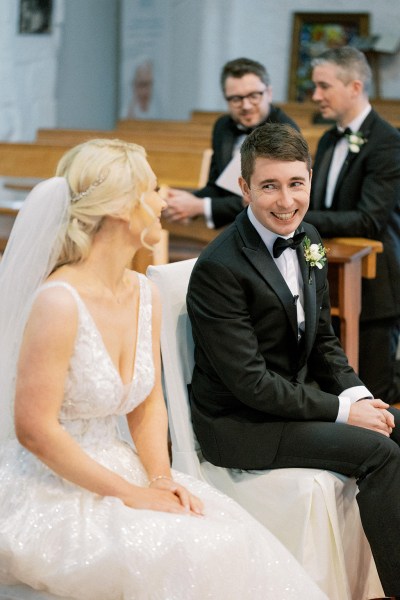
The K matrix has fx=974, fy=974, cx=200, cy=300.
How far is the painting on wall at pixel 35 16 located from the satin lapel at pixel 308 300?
22.5 ft

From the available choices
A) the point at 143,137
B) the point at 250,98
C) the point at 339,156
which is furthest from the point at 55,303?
the point at 143,137

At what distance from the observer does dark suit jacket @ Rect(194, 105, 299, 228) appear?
4832 mm

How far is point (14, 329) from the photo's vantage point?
2.36 metres

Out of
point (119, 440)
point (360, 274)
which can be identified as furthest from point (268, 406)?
point (360, 274)

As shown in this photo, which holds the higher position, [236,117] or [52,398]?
[236,117]

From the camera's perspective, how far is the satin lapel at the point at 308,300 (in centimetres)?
283

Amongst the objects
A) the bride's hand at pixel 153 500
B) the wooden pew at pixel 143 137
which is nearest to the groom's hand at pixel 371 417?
the bride's hand at pixel 153 500

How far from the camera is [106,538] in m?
2.11

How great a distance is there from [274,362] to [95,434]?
677 millimetres

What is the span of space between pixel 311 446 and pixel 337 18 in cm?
952

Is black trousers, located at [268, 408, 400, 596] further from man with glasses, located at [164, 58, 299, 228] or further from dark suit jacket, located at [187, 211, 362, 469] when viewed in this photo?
man with glasses, located at [164, 58, 299, 228]

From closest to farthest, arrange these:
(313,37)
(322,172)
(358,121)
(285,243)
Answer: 1. (285,243)
2. (358,121)
3. (322,172)
4. (313,37)

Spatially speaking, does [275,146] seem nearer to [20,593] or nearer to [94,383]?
[94,383]

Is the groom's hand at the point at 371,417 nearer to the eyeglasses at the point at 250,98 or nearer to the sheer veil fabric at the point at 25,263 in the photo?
the sheer veil fabric at the point at 25,263
